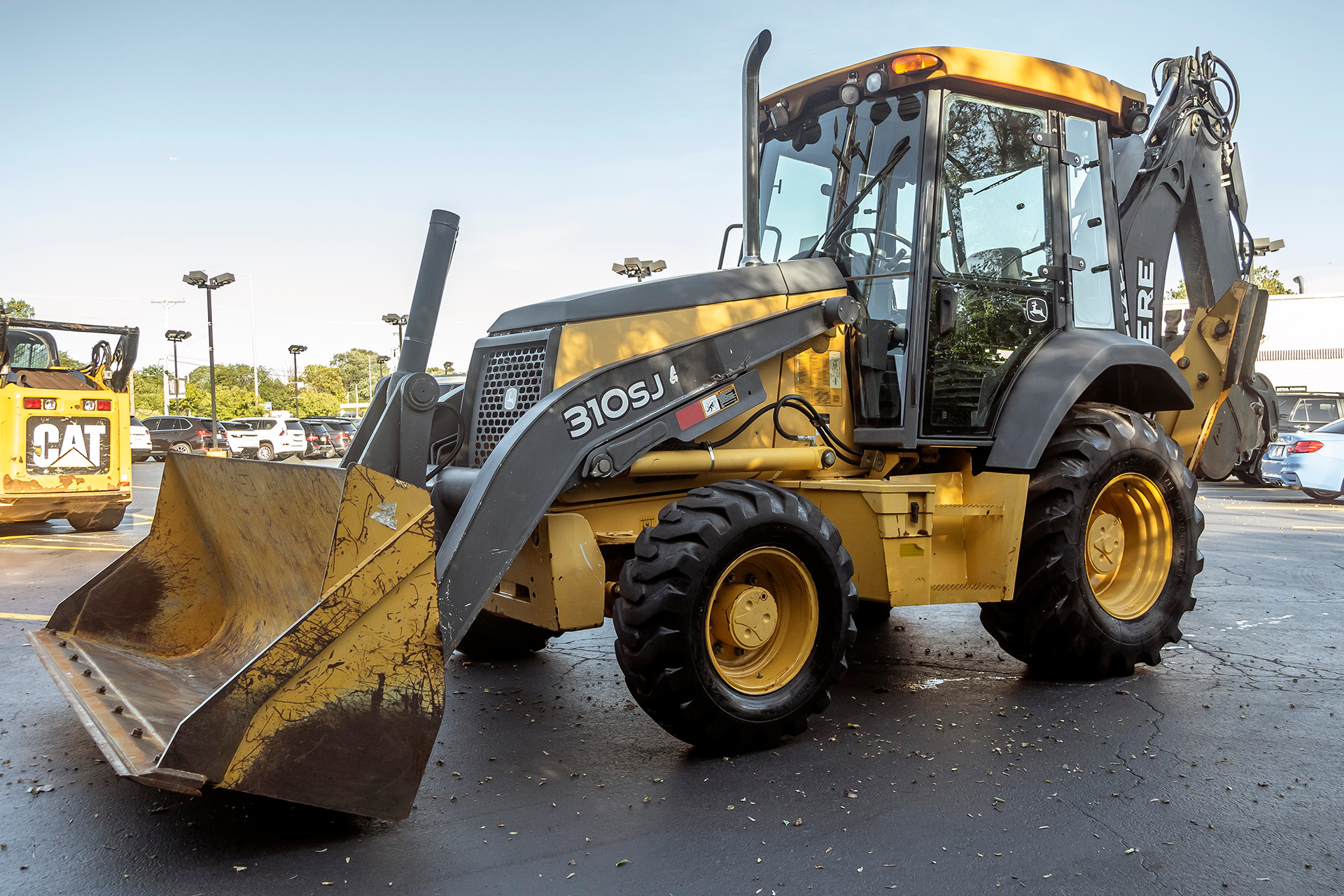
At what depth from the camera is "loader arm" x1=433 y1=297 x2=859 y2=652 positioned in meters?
4.14

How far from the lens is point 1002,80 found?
559cm

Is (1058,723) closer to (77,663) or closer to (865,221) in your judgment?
(865,221)

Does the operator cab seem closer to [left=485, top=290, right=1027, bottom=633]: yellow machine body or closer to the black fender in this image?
the black fender

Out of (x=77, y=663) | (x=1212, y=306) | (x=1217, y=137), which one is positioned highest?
(x=1217, y=137)

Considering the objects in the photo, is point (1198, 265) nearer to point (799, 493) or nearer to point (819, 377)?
point (819, 377)

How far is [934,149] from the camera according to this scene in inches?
214

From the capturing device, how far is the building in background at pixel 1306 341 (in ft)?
142

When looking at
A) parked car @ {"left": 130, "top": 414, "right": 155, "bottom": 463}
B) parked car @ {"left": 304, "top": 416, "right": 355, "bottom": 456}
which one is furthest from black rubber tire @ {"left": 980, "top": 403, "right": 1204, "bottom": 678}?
parked car @ {"left": 304, "top": 416, "right": 355, "bottom": 456}

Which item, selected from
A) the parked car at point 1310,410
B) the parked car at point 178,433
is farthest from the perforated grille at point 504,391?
the parked car at point 178,433

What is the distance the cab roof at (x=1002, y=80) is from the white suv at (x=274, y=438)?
36.1 metres

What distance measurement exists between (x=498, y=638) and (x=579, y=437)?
2.28 m

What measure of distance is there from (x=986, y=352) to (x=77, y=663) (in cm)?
482

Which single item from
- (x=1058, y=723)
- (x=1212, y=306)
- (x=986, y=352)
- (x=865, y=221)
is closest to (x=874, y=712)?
(x=1058, y=723)

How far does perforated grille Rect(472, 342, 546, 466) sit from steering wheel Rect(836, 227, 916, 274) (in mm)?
1827
